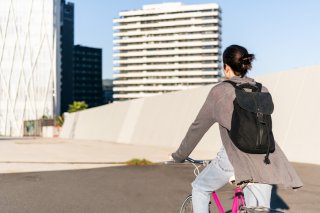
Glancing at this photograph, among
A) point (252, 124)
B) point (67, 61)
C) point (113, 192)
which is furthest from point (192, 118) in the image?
point (67, 61)

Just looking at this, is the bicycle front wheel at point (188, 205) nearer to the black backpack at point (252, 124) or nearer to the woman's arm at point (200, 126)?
the woman's arm at point (200, 126)

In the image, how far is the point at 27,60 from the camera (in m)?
106

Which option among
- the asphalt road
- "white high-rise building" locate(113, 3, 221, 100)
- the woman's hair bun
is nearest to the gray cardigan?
the woman's hair bun

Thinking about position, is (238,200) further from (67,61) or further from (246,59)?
(67,61)

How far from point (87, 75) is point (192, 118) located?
529 feet

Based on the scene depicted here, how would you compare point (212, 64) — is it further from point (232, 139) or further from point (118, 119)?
point (232, 139)

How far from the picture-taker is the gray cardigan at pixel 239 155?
2967mm

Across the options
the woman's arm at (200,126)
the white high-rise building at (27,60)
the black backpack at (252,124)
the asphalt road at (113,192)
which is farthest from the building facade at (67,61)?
the black backpack at (252,124)

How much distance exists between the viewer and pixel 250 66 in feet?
10.6

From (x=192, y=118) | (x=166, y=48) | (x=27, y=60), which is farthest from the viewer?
(x=166, y=48)

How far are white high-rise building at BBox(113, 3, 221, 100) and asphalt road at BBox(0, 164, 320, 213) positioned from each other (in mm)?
133429

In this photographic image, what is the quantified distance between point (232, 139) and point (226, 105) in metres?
0.24

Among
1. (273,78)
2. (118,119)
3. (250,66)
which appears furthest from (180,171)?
(118,119)

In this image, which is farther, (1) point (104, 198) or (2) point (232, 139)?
(1) point (104, 198)
